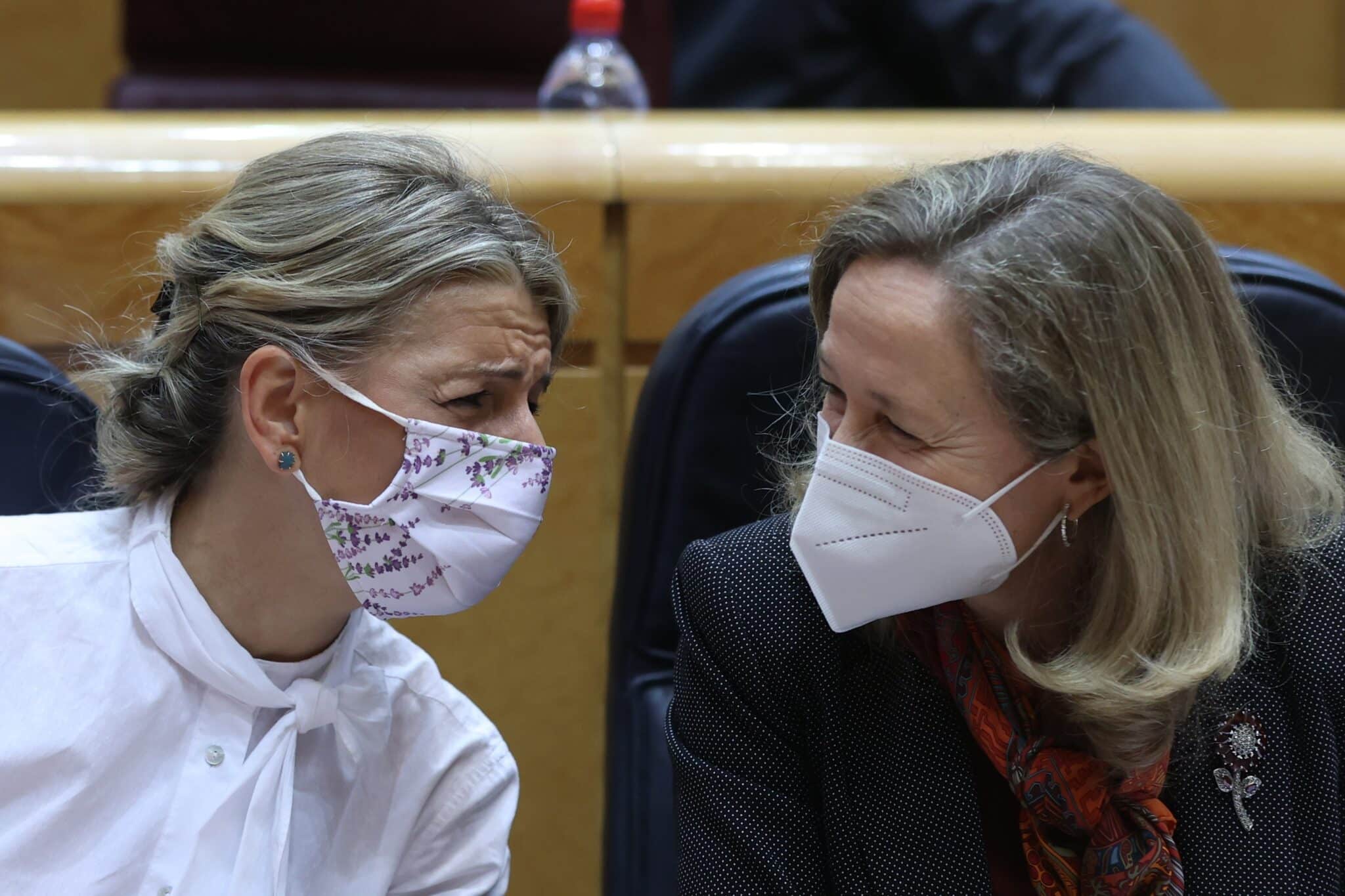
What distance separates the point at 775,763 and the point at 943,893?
19 cm

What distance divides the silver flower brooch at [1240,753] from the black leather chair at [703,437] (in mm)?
381

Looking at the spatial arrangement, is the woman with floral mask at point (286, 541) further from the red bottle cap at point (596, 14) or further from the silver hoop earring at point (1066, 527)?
the red bottle cap at point (596, 14)

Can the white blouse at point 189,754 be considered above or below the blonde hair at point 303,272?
below

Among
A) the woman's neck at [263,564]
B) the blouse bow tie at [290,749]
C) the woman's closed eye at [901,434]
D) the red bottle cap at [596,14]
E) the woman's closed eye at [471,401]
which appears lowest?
the blouse bow tie at [290,749]

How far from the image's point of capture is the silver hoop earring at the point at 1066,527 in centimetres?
130

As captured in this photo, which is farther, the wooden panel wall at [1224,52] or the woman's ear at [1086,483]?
the wooden panel wall at [1224,52]

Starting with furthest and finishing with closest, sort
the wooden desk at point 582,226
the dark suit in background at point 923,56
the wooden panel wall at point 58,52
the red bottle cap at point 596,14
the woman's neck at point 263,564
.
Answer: the wooden panel wall at point 58,52
the dark suit in background at point 923,56
the red bottle cap at point 596,14
the wooden desk at point 582,226
the woman's neck at point 263,564

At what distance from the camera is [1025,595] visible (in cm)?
138

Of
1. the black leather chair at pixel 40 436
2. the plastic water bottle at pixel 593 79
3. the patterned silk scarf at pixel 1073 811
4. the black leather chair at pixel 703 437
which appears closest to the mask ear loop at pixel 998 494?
the patterned silk scarf at pixel 1073 811

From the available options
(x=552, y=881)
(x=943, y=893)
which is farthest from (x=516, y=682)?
(x=943, y=893)

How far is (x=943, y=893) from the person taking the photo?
130 cm

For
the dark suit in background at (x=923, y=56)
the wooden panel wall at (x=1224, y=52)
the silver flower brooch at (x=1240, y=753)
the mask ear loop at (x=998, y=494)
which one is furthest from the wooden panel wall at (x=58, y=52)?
the silver flower brooch at (x=1240, y=753)

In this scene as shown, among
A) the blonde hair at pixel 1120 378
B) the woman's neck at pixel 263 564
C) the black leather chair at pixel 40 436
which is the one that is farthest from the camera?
the black leather chair at pixel 40 436

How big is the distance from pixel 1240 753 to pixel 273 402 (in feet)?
3.07
